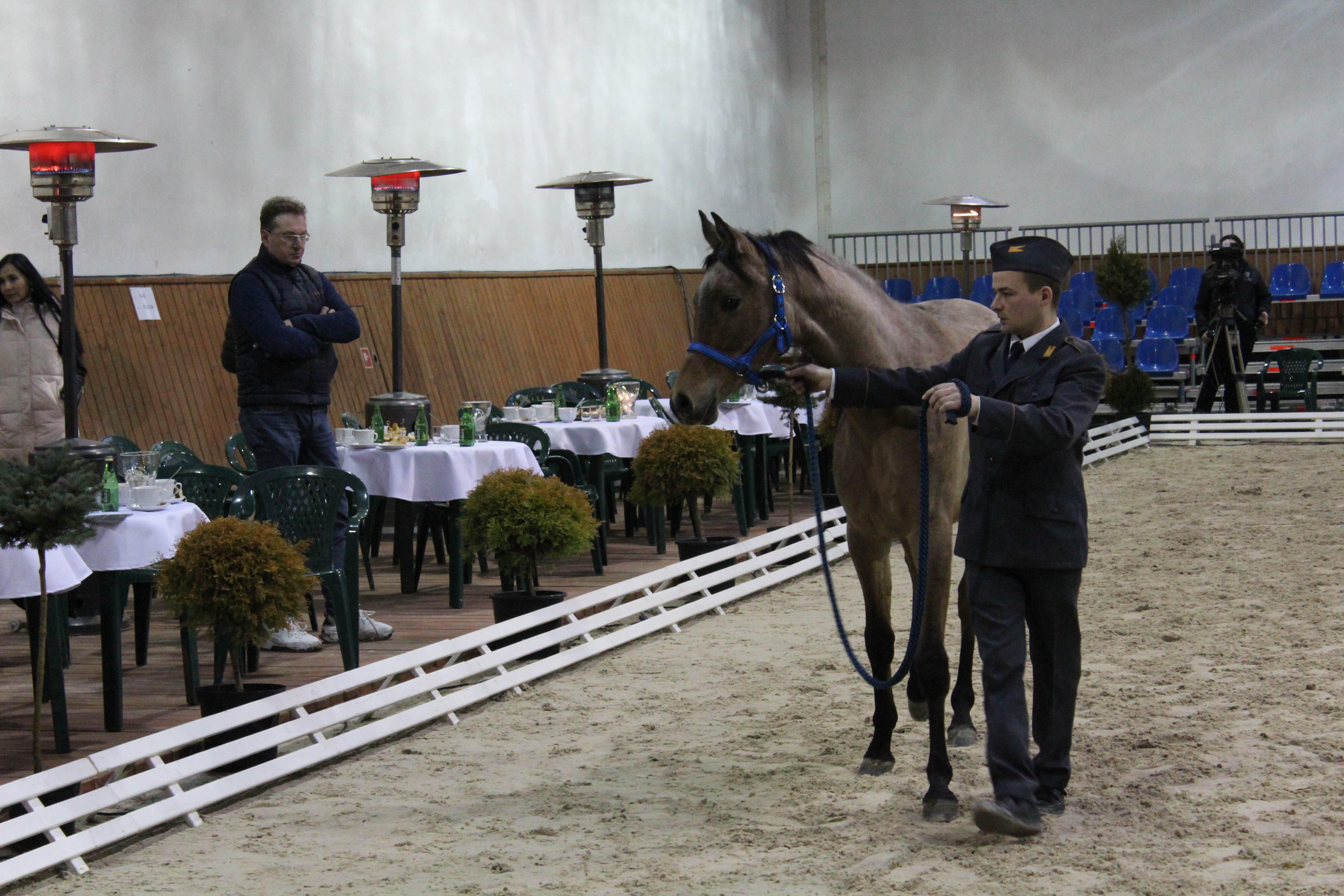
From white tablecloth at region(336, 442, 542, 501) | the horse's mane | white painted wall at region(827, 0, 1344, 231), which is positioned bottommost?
white tablecloth at region(336, 442, 542, 501)

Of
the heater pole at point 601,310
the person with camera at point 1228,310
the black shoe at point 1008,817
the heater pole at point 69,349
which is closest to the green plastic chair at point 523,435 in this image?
the heater pole at point 69,349

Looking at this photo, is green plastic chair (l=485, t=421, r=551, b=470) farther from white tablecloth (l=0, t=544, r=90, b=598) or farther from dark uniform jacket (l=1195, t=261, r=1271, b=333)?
dark uniform jacket (l=1195, t=261, r=1271, b=333)

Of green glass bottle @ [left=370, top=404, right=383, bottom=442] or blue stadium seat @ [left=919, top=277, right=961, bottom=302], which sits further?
blue stadium seat @ [left=919, top=277, right=961, bottom=302]

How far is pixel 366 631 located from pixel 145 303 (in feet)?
12.6

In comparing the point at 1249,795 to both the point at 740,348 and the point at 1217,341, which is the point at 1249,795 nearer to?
the point at 740,348

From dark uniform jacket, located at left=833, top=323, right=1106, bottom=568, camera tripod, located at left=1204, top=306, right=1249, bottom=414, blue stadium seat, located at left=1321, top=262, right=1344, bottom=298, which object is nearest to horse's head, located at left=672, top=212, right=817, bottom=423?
dark uniform jacket, located at left=833, top=323, right=1106, bottom=568

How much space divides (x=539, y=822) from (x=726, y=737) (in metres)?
1.05

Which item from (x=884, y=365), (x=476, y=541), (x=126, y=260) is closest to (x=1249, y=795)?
(x=884, y=365)

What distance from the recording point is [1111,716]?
5.00 metres

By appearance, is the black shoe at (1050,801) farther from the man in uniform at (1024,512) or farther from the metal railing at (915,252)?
the metal railing at (915,252)

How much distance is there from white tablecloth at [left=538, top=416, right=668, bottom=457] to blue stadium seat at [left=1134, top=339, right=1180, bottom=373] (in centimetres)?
986

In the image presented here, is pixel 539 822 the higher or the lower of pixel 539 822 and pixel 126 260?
the lower

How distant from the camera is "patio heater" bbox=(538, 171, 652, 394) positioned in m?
11.0

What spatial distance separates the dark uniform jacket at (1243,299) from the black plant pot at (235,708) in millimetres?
12604
